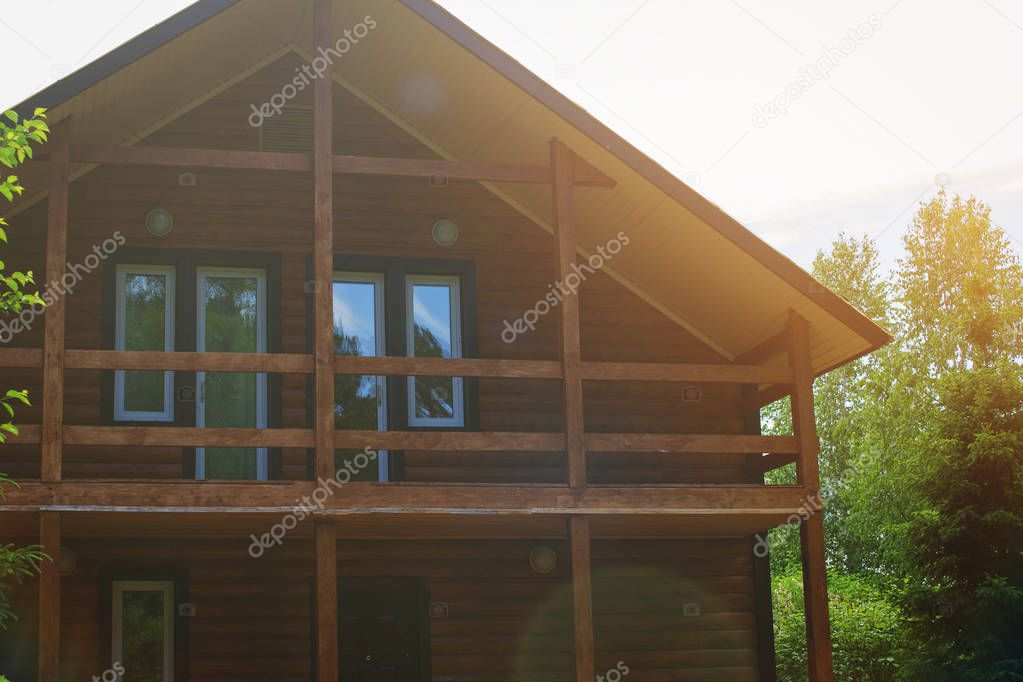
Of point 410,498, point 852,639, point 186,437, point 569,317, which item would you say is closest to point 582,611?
point 410,498

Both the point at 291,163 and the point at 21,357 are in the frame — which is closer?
the point at 21,357

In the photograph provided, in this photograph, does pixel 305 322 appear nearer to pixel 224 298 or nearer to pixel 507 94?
pixel 224 298

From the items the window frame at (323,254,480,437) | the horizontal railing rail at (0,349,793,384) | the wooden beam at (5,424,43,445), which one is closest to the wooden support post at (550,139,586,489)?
the horizontal railing rail at (0,349,793,384)

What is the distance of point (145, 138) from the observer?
40.6 feet

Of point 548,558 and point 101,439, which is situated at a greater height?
point 101,439

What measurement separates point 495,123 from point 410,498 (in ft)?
13.2

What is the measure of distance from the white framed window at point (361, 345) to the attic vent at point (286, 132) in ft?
4.72

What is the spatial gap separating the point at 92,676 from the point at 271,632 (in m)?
1.69

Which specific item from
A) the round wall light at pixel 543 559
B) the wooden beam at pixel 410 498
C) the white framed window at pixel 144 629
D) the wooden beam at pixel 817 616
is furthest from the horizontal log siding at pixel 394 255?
the wooden beam at pixel 817 616

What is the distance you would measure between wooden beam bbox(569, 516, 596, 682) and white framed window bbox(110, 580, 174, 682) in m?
4.16

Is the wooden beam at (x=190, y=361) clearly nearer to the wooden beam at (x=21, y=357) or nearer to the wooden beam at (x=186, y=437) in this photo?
the wooden beam at (x=21, y=357)

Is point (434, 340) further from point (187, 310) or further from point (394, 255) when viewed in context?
point (187, 310)

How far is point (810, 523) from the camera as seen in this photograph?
10.7 metres

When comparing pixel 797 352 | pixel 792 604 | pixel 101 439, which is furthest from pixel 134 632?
pixel 792 604
